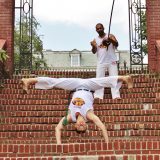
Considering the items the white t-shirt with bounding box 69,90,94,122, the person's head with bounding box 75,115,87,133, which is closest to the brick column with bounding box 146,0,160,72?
the white t-shirt with bounding box 69,90,94,122

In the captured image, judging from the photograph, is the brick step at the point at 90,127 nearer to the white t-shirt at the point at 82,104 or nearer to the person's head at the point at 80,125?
the white t-shirt at the point at 82,104

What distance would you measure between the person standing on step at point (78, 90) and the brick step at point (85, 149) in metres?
1.22

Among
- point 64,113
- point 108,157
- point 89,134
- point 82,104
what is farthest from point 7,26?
point 108,157

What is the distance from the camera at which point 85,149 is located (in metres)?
6.04

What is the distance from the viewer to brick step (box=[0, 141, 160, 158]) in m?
6.02

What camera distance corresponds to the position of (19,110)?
394 inches

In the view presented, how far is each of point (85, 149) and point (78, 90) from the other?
6.46 feet

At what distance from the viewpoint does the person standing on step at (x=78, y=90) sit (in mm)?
7566

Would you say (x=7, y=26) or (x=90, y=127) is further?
(x=7, y=26)

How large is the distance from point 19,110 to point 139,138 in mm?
2430

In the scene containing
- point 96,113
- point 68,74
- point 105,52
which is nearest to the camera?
point 96,113

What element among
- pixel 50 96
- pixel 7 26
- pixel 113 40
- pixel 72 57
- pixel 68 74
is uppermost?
pixel 72 57

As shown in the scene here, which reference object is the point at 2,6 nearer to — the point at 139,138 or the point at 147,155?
the point at 139,138

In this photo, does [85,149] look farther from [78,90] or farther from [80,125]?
[78,90]
